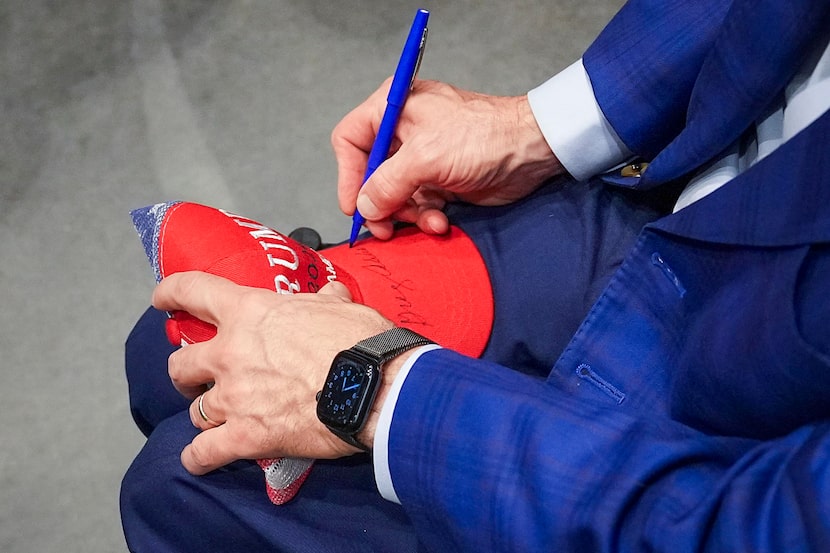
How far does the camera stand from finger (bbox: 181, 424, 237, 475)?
655 mm

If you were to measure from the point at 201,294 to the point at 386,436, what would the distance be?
0.22m

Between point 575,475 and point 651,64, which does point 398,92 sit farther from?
point 575,475

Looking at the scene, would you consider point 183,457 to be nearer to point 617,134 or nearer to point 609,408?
point 609,408

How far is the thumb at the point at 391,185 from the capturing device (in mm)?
785

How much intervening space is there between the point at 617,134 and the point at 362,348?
0.36m

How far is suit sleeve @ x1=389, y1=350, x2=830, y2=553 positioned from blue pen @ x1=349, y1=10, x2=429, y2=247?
31 cm

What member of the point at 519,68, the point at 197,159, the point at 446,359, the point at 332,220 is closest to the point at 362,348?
the point at 446,359

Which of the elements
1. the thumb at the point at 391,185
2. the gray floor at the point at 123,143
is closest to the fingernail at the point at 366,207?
the thumb at the point at 391,185

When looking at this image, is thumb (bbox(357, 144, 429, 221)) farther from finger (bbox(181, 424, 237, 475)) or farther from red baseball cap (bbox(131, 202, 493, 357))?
finger (bbox(181, 424, 237, 475))

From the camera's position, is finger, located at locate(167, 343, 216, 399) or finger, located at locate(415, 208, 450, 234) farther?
finger, located at locate(415, 208, 450, 234)

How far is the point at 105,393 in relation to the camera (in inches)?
51.2

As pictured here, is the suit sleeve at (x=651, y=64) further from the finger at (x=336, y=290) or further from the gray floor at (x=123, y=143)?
the gray floor at (x=123, y=143)

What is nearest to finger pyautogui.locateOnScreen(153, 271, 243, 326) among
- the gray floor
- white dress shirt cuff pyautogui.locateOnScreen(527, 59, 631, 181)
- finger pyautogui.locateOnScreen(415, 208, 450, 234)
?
finger pyautogui.locateOnScreen(415, 208, 450, 234)

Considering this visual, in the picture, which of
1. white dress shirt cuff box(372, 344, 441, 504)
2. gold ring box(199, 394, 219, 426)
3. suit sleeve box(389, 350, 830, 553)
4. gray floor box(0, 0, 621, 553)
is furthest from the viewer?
gray floor box(0, 0, 621, 553)
